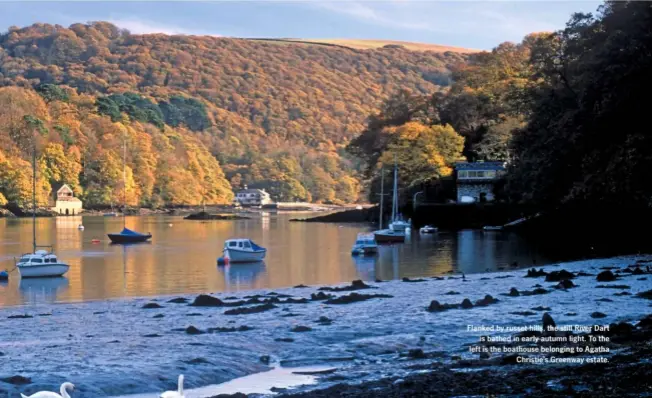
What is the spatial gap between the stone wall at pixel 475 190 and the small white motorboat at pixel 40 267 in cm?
4753

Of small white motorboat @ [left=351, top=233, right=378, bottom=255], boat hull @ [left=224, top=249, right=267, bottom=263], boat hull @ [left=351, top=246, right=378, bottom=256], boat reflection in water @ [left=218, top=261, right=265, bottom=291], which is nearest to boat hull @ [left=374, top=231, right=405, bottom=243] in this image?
small white motorboat @ [left=351, top=233, right=378, bottom=255]

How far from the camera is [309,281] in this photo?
3381cm

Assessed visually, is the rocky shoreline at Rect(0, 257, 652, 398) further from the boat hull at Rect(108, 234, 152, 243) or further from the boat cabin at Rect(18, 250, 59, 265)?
the boat hull at Rect(108, 234, 152, 243)

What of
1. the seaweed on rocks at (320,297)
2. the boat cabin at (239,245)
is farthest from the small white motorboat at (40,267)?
the seaweed on rocks at (320,297)

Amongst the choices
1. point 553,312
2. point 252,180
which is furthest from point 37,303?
point 252,180

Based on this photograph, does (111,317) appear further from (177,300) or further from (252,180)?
(252,180)

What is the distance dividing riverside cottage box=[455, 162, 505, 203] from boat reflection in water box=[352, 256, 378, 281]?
34.1 m

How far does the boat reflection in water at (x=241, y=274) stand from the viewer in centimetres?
3314

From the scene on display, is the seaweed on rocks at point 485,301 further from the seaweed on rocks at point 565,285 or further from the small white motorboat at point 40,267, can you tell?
the small white motorboat at point 40,267

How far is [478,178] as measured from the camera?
257ft

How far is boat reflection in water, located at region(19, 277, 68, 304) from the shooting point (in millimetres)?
29300

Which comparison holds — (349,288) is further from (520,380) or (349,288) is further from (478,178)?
(478,178)

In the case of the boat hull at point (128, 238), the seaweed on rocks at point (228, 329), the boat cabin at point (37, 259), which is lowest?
the boat hull at point (128, 238)

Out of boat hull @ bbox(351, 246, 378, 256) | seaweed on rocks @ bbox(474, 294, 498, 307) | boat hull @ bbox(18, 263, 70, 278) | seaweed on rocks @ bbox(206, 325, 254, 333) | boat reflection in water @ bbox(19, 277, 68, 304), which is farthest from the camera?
boat hull @ bbox(351, 246, 378, 256)
